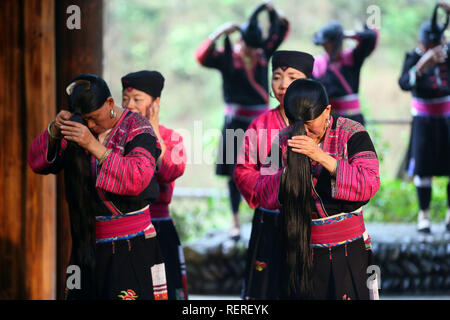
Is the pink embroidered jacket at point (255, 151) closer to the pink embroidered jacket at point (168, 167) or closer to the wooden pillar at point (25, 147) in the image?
the pink embroidered jacket at point (168, 167)

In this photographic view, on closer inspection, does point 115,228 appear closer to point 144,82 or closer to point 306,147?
point 144,82

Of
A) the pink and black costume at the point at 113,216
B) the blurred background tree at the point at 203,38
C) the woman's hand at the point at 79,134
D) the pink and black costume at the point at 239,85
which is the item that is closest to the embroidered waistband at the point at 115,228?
the pink and black costume at the point at 113,216

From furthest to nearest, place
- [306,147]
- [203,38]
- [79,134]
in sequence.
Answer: [203,38], [79,134], [306,147]

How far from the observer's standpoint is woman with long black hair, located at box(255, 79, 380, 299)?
2.58 metres

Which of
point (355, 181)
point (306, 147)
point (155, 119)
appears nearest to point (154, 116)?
point (155, 119)

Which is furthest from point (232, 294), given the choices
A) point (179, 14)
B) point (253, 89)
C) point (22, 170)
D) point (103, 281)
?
point (179, 14)

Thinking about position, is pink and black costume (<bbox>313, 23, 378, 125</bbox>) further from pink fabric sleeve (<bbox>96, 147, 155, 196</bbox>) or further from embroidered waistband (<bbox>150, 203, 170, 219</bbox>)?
pink fabric sleeve (<bbox>96, 147, 155, 196</bbox>)

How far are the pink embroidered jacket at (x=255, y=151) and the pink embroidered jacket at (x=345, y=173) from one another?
244mm

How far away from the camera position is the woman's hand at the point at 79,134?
8.64ft

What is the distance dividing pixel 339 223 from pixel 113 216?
101 centimetres

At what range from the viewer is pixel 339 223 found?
9.11 feet

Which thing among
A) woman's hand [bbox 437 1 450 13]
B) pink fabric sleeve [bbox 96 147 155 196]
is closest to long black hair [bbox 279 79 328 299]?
pink fabric sleeve [bbox 96 147 155 196]

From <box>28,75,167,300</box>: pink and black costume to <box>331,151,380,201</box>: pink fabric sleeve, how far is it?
2.65 feet

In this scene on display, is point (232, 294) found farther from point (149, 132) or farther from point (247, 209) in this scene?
point (149, 132)
